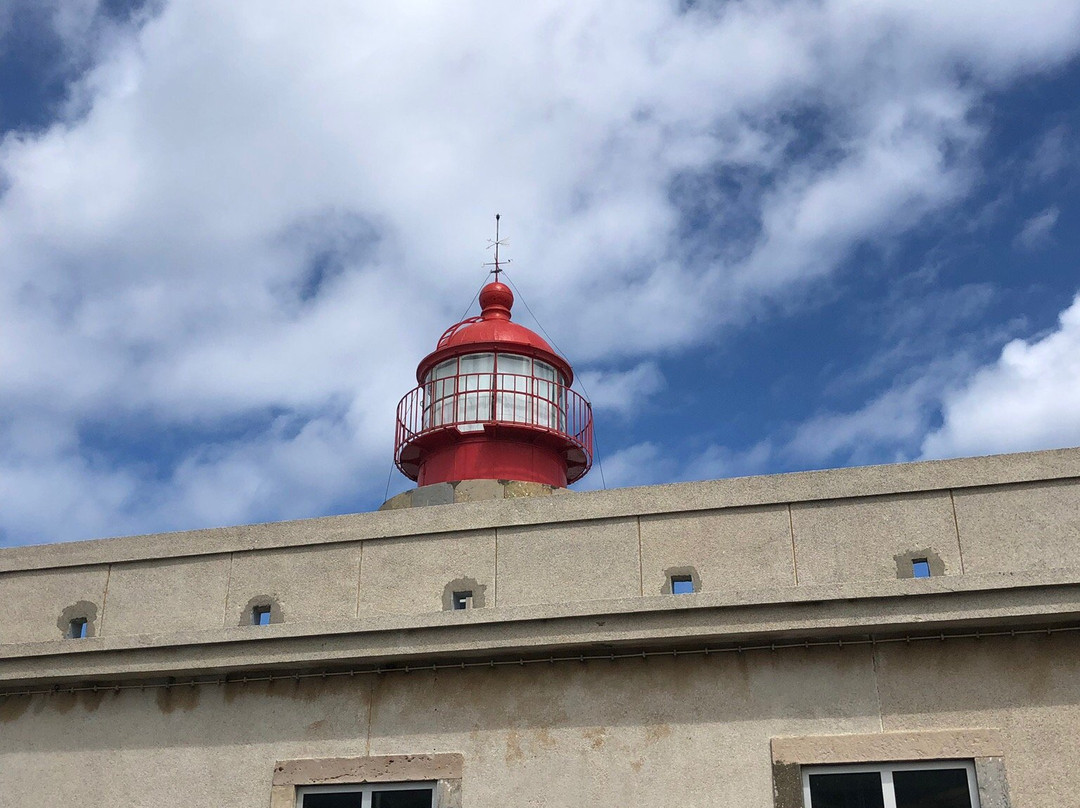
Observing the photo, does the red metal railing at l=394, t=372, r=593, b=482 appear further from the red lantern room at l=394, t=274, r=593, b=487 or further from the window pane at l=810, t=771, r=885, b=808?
the window pane at l=810, t=771, r=885, b=808

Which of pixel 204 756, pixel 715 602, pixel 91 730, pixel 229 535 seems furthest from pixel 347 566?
pixel 715 602

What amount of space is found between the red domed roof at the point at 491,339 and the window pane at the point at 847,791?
767cm

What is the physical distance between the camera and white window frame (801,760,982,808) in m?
7.44

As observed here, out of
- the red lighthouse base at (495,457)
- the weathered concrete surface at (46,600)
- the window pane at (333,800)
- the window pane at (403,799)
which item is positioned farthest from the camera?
the red lighthouse base at (495,457)

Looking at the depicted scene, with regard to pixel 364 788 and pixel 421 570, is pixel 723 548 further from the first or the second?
pixel 364 788

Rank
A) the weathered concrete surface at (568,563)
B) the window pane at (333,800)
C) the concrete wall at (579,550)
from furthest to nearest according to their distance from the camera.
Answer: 1. the weathered concrete surface at (568,563)
2. the window pane at (333,800)
3. the concrete wall at (579,550)

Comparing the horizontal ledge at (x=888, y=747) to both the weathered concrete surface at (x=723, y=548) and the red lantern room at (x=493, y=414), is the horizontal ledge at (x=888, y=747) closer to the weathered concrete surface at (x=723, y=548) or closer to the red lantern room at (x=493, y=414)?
the weathered concrete surface at (x=723, y=548)

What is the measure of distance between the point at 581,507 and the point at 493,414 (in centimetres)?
495

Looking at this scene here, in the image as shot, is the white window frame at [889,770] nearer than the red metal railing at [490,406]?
Yes

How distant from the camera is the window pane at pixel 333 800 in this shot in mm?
8484

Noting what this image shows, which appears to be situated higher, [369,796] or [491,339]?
[491,339]

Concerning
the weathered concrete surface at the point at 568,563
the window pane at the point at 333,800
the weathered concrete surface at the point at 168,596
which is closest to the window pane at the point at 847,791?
the weathered concrete surface at the point at 568,563

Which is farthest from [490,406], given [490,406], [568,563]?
[568,563]

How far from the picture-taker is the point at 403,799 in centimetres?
840
